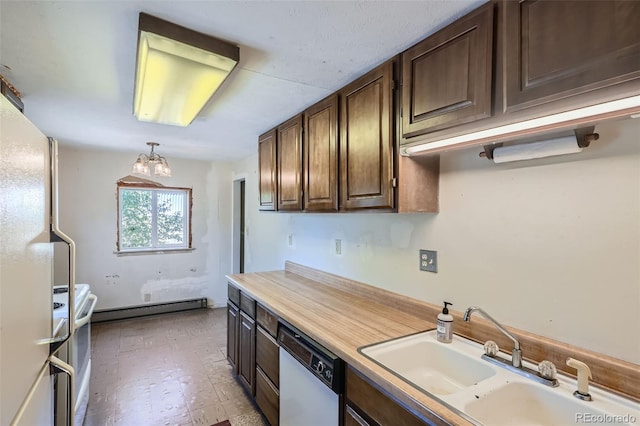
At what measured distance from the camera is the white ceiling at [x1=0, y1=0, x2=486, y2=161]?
1.23 metres

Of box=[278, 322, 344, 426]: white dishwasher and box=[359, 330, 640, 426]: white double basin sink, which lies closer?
box=[359, 330, 640, 426]: white double basin sink

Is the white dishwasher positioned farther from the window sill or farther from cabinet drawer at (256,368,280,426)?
the window sill

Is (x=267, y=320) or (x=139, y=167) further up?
(x=139, y=167)

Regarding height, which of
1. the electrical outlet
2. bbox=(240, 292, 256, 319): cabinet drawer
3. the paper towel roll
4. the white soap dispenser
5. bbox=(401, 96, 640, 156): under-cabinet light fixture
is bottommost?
bbox=(240, 292, 256, 319): cabinet drawer

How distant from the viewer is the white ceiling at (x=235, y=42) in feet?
4.04

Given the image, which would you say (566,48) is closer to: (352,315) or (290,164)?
(352,315)

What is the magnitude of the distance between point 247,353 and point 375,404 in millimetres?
1563

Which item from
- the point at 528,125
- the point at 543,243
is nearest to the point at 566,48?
the point at 528,125

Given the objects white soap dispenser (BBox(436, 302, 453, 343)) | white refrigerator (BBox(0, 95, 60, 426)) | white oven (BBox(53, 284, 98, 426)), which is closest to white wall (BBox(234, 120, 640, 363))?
white soap dispenser (BBox(436, 302, 453, 343))

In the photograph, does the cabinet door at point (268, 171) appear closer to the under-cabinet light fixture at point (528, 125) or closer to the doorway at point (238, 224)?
the under-cabinet light fixture at point (528, 125)

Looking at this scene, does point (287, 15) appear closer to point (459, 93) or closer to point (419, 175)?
point (459, 93)

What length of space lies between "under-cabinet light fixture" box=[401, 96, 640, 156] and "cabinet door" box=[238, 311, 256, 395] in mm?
1737

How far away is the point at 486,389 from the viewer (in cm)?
108

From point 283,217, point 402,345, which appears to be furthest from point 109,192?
point 402,345
